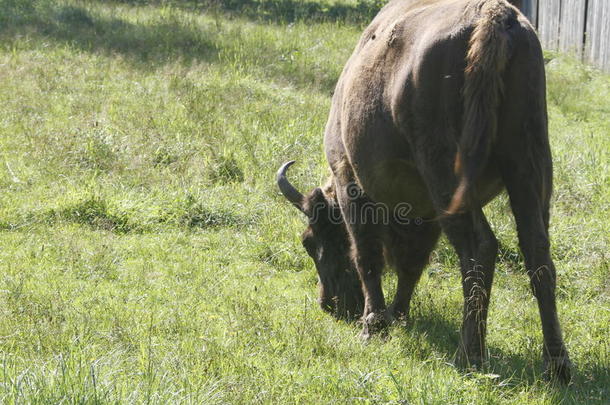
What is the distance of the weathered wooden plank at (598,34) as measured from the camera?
14391 mm

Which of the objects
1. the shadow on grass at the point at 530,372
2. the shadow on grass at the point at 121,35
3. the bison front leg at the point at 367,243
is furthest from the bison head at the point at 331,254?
the shadow on grass at the point at 121,35

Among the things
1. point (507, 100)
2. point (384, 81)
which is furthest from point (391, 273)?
point (507, 100)

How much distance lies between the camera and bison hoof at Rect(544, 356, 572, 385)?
14.8 feet

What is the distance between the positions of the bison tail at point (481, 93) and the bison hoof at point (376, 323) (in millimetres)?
1689

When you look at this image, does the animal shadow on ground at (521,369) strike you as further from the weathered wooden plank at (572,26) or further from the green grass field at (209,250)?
the weathered wooden plank at (572,26)

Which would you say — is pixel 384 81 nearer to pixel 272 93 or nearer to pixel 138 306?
pixel 138 306

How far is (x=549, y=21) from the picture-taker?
17391 millimetres

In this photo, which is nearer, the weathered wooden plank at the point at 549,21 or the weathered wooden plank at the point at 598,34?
the weathered wooden plank at the point at 598,34

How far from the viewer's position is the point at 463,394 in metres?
4.30

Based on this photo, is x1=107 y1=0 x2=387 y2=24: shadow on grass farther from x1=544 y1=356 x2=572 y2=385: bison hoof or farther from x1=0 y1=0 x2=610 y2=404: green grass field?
x1=544 y1=356 x2=572 y2=385: bison hoof

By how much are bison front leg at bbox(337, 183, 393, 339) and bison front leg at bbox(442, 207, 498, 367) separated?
4.00 feet

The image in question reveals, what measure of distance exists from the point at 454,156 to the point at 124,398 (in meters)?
2.23

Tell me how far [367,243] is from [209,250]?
203 cm

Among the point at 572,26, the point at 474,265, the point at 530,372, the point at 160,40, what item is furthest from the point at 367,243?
the point at 572,26
